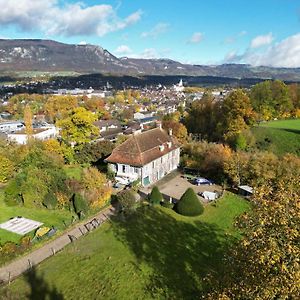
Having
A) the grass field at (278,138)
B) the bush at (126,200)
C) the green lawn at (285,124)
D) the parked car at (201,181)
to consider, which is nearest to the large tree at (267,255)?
the bush at (126,200)

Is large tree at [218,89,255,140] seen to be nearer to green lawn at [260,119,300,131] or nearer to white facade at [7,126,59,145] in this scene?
green lawn at [260,119,300,131]

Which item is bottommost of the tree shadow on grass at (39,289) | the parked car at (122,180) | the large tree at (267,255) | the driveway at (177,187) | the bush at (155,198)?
the driveway at (177,187)

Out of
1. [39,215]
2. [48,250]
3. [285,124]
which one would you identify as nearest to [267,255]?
[48,250]

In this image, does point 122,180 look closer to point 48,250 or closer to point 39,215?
point 39,215

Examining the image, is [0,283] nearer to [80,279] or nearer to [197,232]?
[80,279]

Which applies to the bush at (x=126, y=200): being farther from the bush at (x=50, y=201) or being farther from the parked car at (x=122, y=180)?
the parked car at (x=122, y=180)

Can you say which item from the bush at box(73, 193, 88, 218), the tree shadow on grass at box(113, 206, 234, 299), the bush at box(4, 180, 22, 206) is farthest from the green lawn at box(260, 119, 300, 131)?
the bush at box(4, 180, 22, 206)

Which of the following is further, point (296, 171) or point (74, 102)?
point (74, 102)

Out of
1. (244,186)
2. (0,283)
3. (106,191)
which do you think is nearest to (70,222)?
(106,191)
